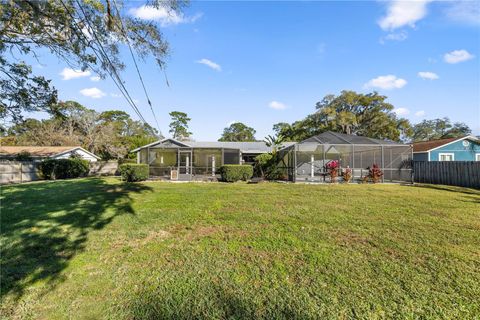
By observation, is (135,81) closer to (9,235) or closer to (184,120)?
(9,235)

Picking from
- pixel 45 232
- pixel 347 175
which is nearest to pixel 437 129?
pixel 347 175

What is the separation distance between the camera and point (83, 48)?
289 inches

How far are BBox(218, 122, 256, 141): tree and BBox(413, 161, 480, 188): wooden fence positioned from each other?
43904mm

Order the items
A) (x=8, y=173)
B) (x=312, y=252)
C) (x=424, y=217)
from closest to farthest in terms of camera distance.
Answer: (x=312, y=252), (x=424, y=217), (x=8, y=173)

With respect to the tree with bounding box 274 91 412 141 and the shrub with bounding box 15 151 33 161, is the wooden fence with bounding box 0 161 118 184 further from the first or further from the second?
the tree with bounding box 274 91 412 141

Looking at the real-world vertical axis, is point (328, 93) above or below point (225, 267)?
above

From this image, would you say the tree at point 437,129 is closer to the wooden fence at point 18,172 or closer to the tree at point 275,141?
the tree at point 275,141

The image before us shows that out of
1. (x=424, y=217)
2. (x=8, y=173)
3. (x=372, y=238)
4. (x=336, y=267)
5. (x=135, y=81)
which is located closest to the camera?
(x=336, y=267)

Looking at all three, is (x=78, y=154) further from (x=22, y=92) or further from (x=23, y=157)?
(x=22, y=92)

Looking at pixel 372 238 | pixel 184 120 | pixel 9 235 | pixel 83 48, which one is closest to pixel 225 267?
pixel 372 238

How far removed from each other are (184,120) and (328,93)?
30.3 m

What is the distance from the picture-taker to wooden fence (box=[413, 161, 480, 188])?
12.4 meters

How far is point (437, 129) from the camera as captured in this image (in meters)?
46.8

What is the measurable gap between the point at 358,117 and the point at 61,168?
3224 cm
